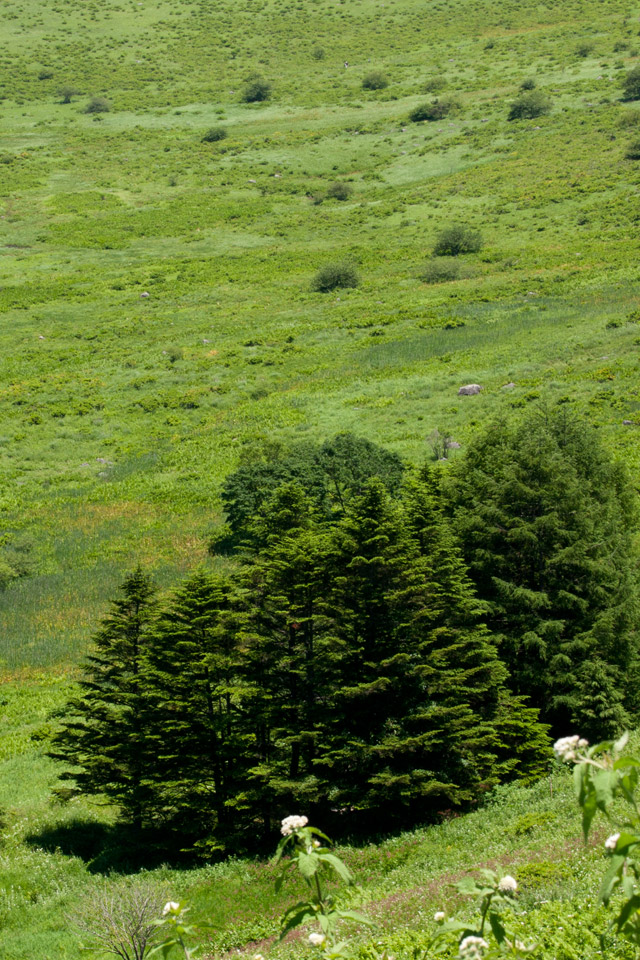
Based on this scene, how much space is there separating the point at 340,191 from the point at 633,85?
4803 centimetres

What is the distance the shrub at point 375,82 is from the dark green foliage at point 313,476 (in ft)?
448

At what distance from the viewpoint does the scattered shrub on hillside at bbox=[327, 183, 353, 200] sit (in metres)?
117

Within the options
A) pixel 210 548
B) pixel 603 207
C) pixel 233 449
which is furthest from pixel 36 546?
pixel 603 207

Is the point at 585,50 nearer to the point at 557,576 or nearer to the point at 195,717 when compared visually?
the point at 557,576

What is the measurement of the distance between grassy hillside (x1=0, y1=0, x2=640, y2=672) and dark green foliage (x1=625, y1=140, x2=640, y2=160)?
8.40 feet

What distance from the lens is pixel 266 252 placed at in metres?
101

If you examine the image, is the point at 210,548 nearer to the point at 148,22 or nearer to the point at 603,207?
the point at 603,207

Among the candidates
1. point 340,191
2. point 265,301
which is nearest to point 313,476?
point 265,301

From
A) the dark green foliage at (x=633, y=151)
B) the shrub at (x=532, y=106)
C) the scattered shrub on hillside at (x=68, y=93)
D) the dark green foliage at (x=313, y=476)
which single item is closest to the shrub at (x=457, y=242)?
the dark green foliage at (x=633, y=151)

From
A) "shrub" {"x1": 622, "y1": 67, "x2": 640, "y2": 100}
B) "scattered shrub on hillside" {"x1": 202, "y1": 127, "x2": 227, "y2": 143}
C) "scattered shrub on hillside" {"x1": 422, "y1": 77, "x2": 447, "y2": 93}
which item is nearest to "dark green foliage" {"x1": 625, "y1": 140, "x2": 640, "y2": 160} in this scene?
"shrub" {"x1": 622, "y1": 67, "x2": 640, "y2": 100}

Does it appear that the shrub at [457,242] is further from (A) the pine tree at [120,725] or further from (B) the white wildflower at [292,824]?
(B) the white wildflower at [292,824]

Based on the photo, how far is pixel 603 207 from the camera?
9150 cm

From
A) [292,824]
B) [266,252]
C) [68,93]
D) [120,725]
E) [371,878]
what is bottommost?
[371,878]

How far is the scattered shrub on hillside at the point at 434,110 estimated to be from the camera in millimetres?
136500
